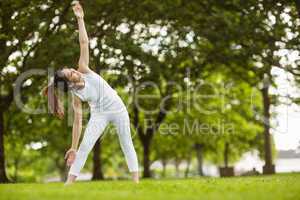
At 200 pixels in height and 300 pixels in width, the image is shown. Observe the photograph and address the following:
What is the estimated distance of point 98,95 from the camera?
34.3 feet

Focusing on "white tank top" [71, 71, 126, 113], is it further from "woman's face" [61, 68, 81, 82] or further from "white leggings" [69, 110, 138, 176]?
"woman's face" [61, 68, 81, 82]

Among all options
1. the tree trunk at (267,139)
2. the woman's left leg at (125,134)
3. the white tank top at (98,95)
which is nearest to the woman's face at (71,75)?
the white tank top at (98,95)

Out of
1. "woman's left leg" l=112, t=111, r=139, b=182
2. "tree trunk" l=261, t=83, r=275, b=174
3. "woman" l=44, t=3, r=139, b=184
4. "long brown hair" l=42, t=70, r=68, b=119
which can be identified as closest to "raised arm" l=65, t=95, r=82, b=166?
"woman" l=44, t=3, r=139, b=184

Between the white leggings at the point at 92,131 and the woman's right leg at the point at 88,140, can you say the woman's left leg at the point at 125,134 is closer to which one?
the white leggings at the point at 92,131

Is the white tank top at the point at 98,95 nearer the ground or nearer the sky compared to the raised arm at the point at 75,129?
nearer the sky

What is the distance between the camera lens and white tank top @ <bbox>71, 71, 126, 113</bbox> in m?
10.4

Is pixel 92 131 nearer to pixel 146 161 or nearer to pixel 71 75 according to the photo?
pixel 71 75

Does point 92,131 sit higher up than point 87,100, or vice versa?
point 87,100

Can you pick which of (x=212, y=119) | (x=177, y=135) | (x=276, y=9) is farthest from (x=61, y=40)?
(x=177, y=135)

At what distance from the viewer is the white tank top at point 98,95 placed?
10444mm

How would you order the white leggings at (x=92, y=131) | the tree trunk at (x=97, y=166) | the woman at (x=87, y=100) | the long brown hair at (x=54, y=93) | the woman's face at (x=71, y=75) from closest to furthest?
the long brown hair at (x=54, y=93) → the woman's face at (x=71, y=75) → the woman at (x=87, y=100) → the white leggings at (x=92, y=131) → the tree trunk at (x=97, y=166)

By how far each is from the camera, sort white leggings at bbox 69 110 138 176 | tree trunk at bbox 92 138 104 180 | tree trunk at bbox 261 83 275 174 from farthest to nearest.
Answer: tree trunk at bbox 92 138 104 180 → tree trunk at bbox 261 83 275 174 → white leggings at bbox 69 110 138 176

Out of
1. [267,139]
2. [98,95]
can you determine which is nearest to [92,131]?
[98,95]

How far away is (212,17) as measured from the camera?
89.9 ft
